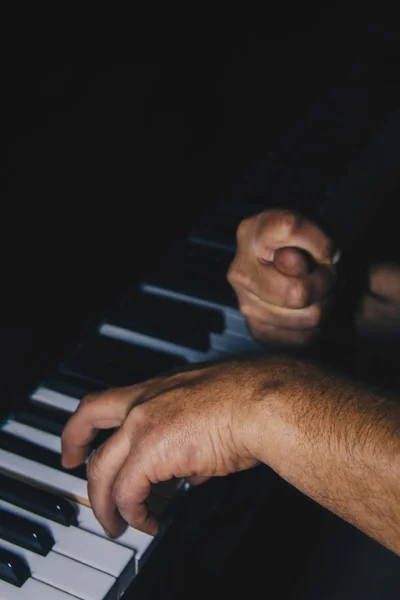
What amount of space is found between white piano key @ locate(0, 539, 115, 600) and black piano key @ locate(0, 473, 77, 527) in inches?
2.2

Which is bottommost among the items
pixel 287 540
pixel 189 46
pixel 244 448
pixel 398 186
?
pixel 287 540

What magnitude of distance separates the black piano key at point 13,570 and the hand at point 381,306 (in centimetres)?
91

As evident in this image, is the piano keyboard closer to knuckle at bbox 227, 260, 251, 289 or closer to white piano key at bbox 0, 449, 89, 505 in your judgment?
white piano key at bbox 0, 449, 89, 505

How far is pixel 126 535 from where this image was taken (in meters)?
1.02

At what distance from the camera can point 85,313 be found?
4.21ft

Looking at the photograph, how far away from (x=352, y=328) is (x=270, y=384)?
0.68 meters

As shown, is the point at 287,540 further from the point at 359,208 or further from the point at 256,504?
the point at 359,208

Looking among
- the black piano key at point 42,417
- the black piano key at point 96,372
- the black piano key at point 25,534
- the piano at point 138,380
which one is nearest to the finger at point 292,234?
the piano at point 138,380

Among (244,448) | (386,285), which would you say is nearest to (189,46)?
(386,285)

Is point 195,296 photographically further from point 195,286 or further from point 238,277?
point 238,277

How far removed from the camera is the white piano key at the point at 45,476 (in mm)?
1081

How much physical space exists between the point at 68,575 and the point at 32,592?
52 mm

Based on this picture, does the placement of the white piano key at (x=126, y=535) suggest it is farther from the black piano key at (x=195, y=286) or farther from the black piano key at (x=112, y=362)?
the black piano key at (x=195, y=286)

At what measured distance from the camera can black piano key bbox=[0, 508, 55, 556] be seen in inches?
38.7
